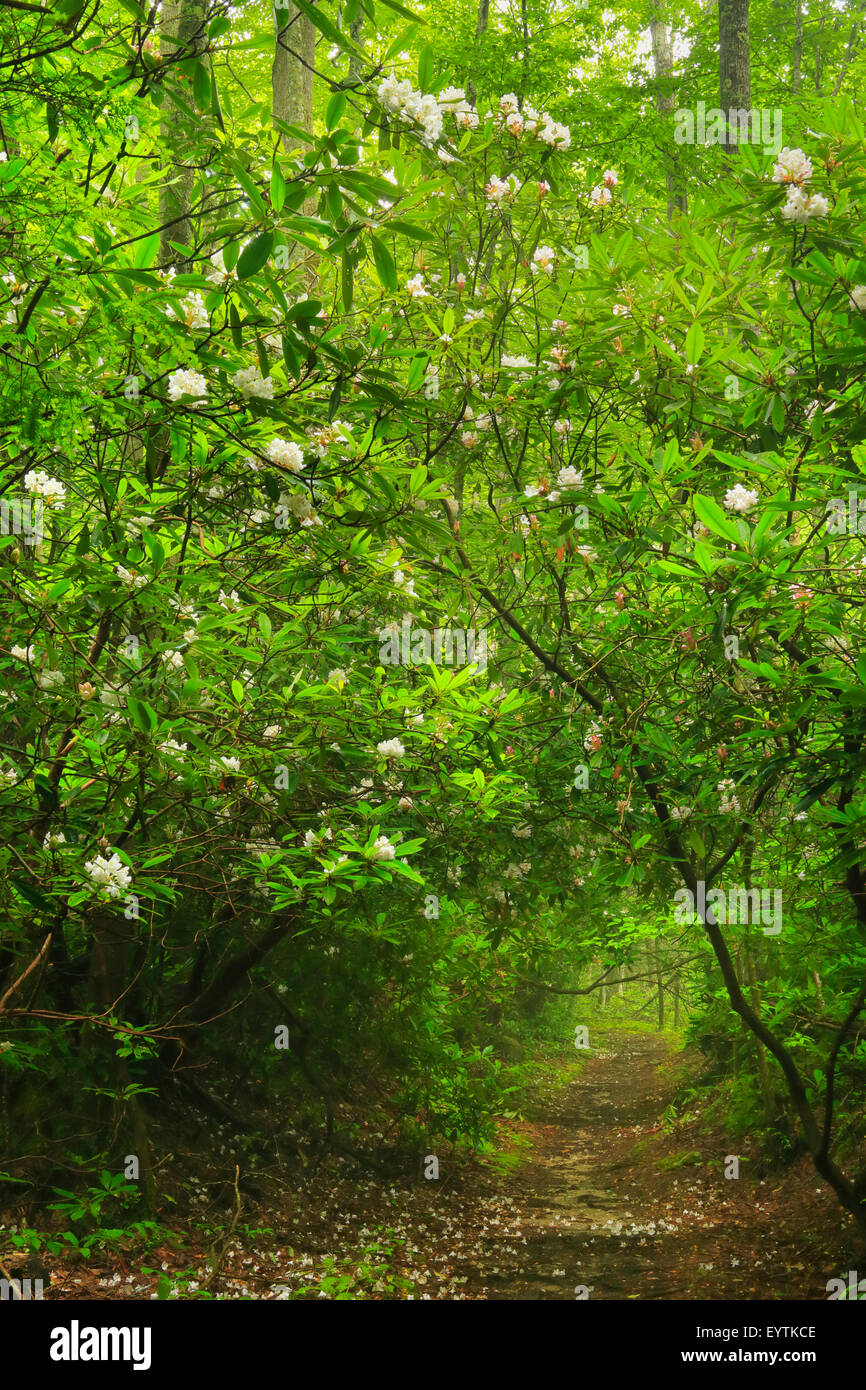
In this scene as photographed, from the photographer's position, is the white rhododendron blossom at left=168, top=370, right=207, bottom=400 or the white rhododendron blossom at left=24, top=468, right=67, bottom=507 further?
the white rhododendron blossom at left=24, top=468, right=67, bottom=507

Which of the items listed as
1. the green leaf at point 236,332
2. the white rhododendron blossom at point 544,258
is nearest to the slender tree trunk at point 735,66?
the white rhododendron blossom at point 544,258

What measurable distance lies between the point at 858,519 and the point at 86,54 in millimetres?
2718

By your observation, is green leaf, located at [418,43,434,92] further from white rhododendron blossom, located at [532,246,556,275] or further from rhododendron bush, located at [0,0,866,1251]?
white rhododendron blossom, located at [532,246,556,275]

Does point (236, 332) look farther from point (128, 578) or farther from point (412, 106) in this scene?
point (412, 106)

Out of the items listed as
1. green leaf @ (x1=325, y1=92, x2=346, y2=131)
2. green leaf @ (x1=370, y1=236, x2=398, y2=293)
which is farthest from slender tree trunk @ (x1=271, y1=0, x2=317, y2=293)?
green leaf @ (x1=370, y1=236, x2=398, y2=293)

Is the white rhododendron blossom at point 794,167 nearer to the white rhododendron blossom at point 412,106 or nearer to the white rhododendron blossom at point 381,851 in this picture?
the white rhododendron blossom at point 412,106

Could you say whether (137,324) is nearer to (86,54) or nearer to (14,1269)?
(86,54)

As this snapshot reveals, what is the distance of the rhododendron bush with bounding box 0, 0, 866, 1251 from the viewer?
2336 mm

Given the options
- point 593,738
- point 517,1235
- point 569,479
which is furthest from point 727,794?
point 517,1235

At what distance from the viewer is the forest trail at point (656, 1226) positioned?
5496 millimetres

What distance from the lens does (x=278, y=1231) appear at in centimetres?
572

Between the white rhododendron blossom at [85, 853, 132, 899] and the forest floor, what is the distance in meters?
2.25

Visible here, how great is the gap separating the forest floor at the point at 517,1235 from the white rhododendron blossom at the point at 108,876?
Answer: 7.38 ft
